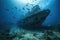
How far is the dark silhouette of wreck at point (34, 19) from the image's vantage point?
3.24 meters

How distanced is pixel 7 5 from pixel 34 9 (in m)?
0.51

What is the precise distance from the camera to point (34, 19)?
10.7ft

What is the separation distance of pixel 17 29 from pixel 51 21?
67 centimetres

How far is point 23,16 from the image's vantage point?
10.7ft

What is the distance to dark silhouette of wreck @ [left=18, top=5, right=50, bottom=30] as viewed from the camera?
3.24m

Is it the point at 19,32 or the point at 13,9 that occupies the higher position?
the point at 13,9

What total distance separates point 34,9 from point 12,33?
0.60m

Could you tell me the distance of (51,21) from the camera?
3320 millimetres

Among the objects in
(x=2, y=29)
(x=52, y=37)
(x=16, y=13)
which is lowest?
(x=52, y=37)

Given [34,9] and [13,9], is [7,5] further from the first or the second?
[34,9]

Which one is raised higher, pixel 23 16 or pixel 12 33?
pixel 23 16

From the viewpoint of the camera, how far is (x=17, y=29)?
10.5ft

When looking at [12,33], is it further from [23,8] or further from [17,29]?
[23,8]

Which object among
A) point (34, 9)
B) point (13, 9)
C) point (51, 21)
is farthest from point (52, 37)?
point (13, 9)
